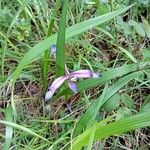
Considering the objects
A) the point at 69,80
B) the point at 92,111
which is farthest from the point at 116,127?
the point at 69,80

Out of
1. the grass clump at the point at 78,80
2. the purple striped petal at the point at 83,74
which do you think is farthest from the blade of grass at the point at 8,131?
the purple striped petal at the point at 83,74

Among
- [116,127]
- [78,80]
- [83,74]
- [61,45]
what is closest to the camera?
[116,127]

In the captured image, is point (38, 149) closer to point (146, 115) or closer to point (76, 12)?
point (146, 115)

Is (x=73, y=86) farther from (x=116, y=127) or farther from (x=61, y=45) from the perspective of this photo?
(x=116, y=127)

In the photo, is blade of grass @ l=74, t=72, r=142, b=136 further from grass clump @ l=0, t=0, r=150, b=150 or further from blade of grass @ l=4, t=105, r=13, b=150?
blade of grass @ l=4, t=105, r=13, b=150

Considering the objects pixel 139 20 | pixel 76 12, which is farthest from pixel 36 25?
pixel 139 20

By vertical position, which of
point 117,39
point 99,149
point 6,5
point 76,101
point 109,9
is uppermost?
point 6,5

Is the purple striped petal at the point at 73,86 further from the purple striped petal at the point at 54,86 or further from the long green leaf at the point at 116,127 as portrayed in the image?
the long green leaf at the point at 116,127

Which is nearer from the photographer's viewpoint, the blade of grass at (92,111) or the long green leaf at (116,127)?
the long green leaf at (116,127)
